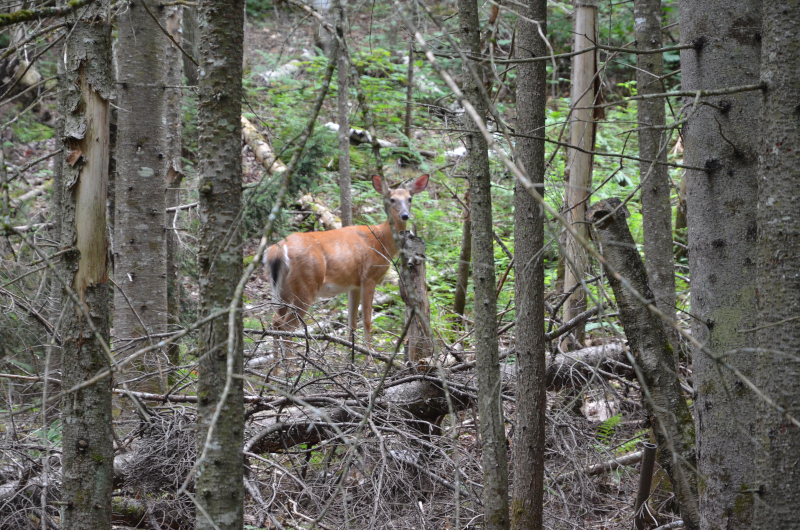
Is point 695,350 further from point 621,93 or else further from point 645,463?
point 621,93

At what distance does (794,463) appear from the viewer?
86.4 inches

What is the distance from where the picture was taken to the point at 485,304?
2.96m

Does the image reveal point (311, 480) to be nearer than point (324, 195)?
Yes

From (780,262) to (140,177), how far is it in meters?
4.32

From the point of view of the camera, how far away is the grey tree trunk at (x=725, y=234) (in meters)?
2.65

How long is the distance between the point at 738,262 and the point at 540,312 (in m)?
0.99

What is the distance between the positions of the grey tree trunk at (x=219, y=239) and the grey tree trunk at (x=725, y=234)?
1.95m

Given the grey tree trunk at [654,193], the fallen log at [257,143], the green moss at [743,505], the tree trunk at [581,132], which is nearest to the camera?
the green moss at [743,505]

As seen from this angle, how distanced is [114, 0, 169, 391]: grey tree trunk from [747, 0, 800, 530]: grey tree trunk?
408 cm

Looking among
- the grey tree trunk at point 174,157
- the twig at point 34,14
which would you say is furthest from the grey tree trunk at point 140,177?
the twig at point 34,14

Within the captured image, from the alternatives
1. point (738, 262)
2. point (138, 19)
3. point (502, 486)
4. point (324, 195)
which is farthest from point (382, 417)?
point (324, 195)

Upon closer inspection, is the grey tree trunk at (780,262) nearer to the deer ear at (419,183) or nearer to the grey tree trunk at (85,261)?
the grey tree trunk at (85,261)

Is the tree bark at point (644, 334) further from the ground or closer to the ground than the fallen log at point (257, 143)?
closer to the ground

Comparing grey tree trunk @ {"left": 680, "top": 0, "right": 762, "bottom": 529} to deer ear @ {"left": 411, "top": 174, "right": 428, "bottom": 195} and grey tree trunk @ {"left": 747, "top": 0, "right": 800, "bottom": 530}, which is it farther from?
deer ear @ {"left": 411, "top": 174, "right": 428, "bottom": 195}
